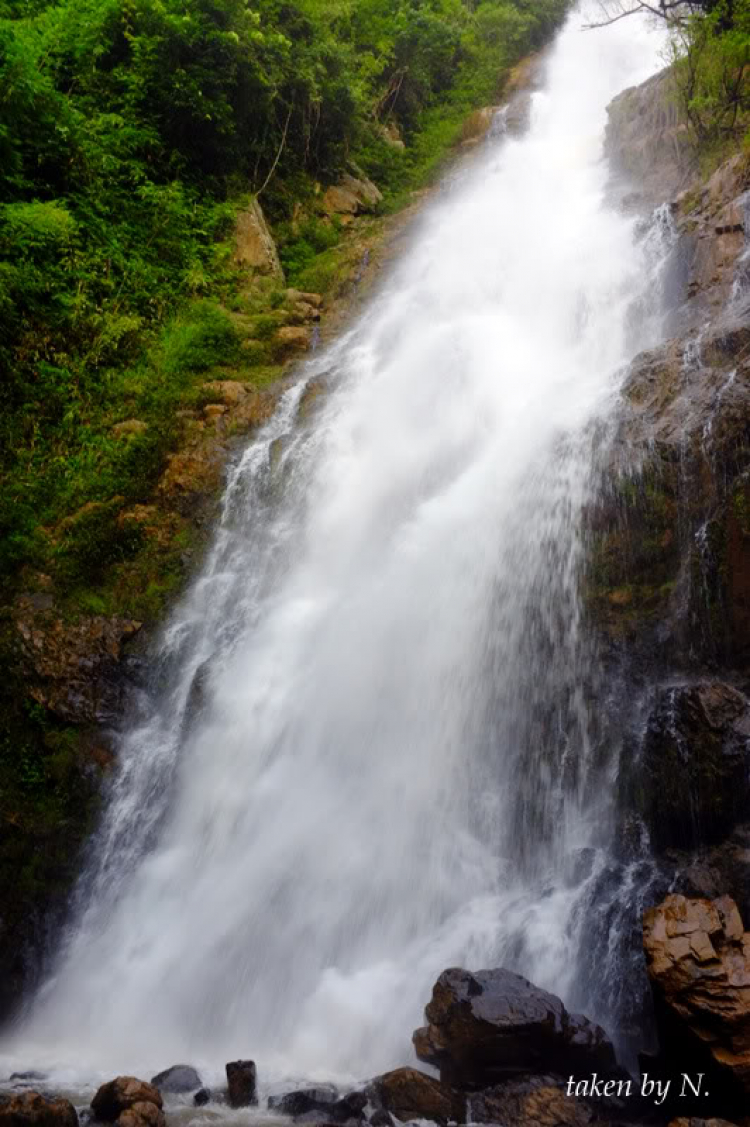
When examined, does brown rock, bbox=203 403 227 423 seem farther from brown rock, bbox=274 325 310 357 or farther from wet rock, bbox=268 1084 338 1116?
wet rock, bbox=268 1084 338 1116

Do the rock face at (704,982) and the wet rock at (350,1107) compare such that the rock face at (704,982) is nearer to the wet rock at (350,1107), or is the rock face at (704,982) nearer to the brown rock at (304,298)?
the wet rock at (350,1107)

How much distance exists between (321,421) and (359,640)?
4760 mm

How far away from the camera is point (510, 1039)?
5320 millimetres

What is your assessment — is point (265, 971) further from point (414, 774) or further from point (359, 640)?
point (359, 640)

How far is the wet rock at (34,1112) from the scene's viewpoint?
485cm

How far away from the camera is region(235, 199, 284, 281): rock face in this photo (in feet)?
51.9

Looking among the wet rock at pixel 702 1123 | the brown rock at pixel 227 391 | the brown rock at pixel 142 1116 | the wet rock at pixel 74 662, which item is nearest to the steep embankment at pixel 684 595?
the wet rock at pixel 702 1123

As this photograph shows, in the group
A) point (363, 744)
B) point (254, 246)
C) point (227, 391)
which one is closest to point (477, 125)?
point (254, 246)

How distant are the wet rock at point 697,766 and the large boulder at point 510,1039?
75.2 inches

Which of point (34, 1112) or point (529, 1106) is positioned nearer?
point (34, 1112)

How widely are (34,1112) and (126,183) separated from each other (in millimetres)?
15641

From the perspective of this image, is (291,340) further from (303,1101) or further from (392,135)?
(392,135)

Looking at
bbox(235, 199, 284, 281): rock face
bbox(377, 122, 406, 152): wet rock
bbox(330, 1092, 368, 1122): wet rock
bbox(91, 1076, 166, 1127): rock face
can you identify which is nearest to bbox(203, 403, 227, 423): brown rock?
bbox(235, 199, 284, 281): rock face

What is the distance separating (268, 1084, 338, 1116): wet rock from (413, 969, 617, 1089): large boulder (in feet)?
2.75
